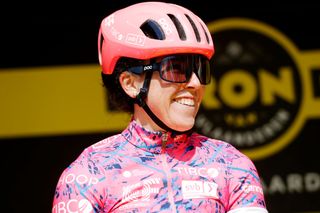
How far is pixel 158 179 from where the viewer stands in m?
1.93

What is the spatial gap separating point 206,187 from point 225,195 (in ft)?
0.16

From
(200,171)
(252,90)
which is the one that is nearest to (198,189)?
(200,171)

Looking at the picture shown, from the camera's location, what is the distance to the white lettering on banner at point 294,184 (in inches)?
150

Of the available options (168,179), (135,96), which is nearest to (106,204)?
(168,179)

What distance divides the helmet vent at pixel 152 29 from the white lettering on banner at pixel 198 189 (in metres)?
0.33

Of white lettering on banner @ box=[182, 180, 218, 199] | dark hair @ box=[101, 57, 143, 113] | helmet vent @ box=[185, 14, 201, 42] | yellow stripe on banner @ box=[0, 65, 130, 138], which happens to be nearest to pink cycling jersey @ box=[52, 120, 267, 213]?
white lettering on banner @ box=[182, 180, 218, 199]

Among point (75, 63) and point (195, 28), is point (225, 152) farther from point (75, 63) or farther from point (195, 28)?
point (75, 63)

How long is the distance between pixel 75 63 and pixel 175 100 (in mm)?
1867

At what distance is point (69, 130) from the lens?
3803 millimetres

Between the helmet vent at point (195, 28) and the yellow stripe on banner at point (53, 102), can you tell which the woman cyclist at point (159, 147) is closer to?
the helmet vent at point (195, 28)

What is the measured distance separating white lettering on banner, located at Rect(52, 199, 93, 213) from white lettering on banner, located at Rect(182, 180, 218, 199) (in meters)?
0.22

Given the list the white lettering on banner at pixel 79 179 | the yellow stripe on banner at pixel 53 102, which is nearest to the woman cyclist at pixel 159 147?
the white lettering on banner at pixel 79 179

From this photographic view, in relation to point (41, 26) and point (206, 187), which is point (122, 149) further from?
point (41, 26)

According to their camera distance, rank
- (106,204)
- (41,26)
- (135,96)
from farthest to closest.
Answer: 1. (41,26)
2. (135,96)
3. (106,204)
